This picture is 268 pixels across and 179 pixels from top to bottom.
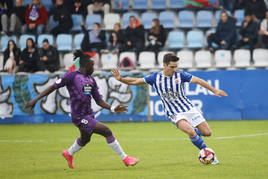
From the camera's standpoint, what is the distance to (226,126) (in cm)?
1619

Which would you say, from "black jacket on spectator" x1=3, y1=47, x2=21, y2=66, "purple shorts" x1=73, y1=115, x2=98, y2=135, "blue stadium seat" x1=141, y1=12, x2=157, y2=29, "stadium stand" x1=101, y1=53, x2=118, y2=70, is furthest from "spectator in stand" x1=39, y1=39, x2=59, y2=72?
"purple shorts" x1=73, y1=115, x2=98, y2=135

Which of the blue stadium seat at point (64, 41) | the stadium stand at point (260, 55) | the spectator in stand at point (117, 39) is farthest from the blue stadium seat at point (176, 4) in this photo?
the blue stadium seat at point (64, 41)

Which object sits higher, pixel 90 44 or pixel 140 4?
pixel 140 4

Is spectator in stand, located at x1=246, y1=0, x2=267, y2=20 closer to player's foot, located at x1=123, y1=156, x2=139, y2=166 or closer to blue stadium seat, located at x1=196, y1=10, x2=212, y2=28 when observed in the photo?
blue stadium seat, located at x1=196, y1=10, x2=212, y2=28

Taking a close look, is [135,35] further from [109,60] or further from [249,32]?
[249,32]

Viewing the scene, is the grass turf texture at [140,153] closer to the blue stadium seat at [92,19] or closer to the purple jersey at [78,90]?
the purple jersey at [78,90]

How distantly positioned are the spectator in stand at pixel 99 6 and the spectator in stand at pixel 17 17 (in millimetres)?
2723

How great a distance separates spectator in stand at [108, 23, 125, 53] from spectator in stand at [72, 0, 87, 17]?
92.4 inches

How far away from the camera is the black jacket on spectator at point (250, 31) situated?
2036cm

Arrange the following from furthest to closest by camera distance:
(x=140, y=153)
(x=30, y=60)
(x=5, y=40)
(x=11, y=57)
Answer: (x=5, y=40) → (x=11, y=57) → (x=30, y=60) → (x=140, y=153)

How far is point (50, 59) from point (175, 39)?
5122 mm

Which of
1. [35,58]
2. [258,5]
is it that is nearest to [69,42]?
[35,58]

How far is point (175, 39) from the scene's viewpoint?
71.2ft

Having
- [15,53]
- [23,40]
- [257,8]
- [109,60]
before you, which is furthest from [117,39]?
[257,8]
